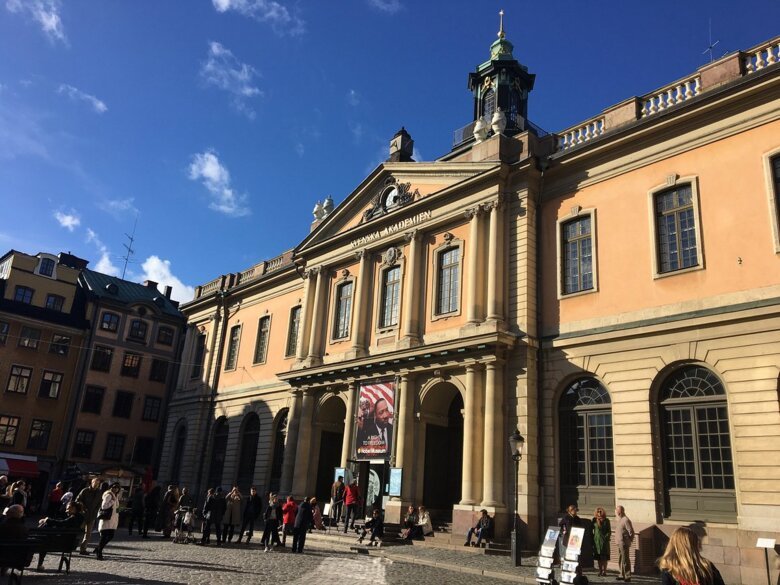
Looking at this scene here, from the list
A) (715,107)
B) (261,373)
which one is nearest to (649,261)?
(715,107)

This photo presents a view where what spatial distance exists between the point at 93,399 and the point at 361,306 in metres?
23.5

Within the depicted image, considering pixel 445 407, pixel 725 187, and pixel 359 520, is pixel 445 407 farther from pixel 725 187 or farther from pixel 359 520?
pixel 725 187

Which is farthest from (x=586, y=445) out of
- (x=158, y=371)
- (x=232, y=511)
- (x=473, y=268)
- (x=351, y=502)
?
(x=158, y=371)

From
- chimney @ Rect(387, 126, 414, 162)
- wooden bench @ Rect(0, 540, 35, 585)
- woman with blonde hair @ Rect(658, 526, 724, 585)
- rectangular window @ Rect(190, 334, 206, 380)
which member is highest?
chimney @ Rect(387, 126, 414, 162)

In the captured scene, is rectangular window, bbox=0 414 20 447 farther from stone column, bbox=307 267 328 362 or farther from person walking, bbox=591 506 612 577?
person walking, bbox=591 506 612 577

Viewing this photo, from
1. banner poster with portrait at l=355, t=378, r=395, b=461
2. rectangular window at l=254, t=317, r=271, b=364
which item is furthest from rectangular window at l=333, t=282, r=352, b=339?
rectangular window at l=254, t=317, r=271, b=364

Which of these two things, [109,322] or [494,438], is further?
[109,322]

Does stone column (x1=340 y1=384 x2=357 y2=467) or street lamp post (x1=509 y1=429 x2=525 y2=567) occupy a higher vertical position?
stone column (x1=340 y1=384 x2=357 y2=467)

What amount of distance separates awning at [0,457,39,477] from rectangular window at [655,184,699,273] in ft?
107

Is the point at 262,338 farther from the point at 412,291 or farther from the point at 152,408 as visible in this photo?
the point at 152,408

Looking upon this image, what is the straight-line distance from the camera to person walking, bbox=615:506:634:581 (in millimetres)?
14258

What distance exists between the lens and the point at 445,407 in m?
23.1

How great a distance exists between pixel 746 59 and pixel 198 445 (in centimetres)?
2964

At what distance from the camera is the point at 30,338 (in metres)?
38.3
